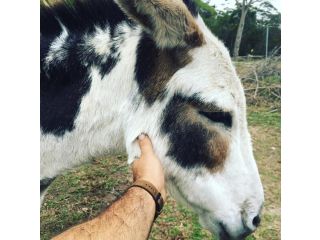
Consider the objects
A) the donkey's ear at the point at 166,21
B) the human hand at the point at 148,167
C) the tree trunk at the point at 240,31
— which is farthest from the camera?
the tree trunk at the point at 240,31

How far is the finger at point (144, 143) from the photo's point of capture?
1122 millimetres

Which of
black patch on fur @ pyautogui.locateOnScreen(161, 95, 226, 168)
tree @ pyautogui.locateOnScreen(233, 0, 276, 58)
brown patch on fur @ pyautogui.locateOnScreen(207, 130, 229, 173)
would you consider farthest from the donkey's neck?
tree @ pyautogui.locateOnScreen(233, 0, 276, 58)

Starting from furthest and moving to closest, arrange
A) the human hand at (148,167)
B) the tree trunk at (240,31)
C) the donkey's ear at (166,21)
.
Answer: the tree trunk at (240,31) < the human hand at (148,167) < the donkey's ear at (166,21)

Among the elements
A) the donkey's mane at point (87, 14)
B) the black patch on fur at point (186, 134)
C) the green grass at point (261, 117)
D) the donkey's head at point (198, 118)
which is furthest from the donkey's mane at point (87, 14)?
the green grass at point (261, 117)

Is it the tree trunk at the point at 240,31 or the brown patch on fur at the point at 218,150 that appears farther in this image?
the tree trunk at the point at 240,31

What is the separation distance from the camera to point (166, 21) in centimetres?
103

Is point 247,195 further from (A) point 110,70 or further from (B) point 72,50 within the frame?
(B) point 72,50

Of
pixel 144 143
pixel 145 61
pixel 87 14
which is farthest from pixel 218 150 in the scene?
pixel 87 14

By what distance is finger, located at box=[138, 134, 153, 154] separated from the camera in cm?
112

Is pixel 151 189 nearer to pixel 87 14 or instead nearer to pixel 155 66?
pixel 155 66

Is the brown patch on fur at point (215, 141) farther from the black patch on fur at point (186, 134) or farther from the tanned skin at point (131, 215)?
the tanned skin at point (131, 215)

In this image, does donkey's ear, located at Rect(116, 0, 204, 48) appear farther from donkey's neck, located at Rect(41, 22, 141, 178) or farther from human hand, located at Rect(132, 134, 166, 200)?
human hand, located at Rect(132, 134, 166, 200)
